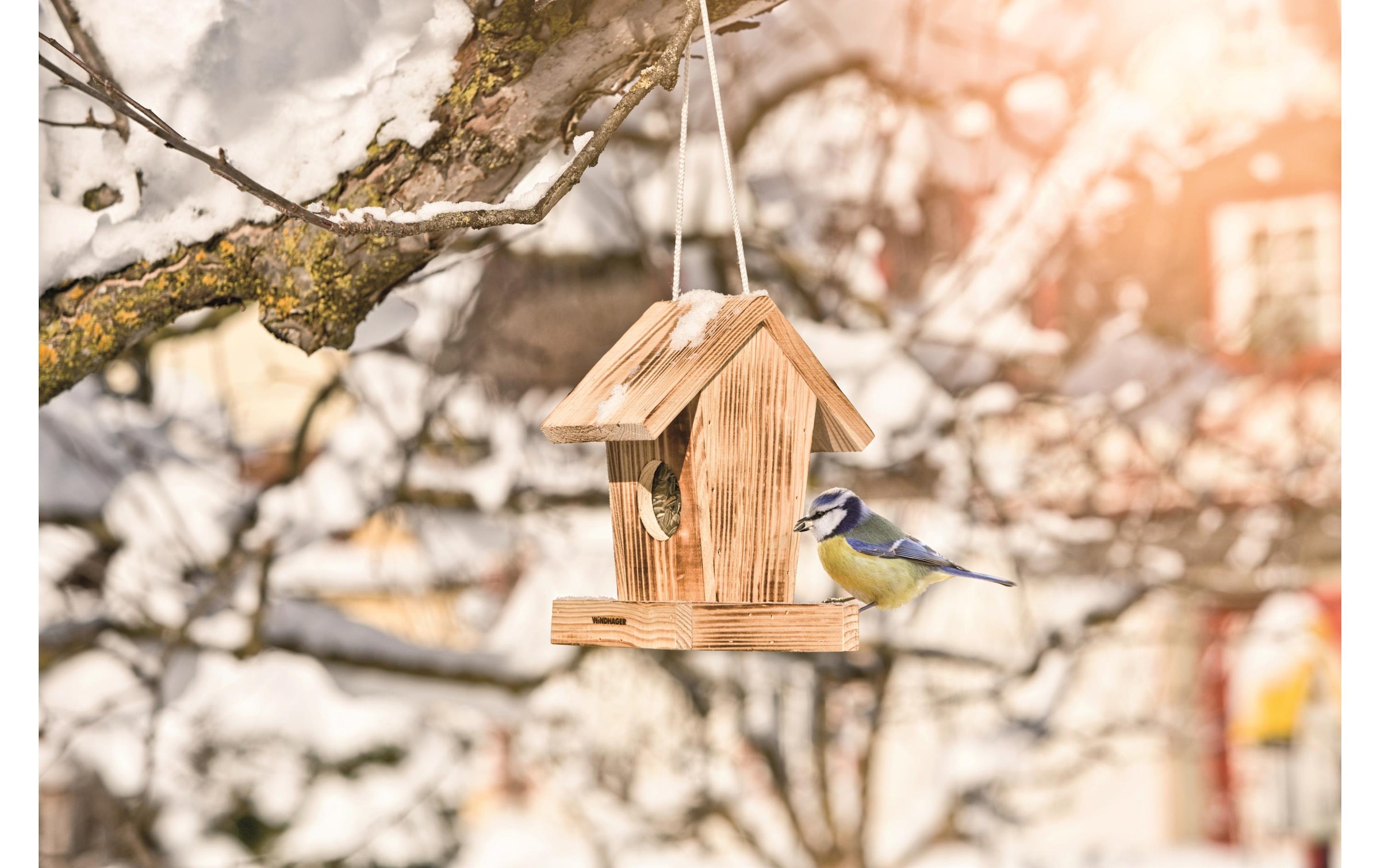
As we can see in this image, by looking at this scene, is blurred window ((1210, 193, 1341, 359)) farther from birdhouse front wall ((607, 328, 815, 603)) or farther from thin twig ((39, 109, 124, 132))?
thin twig ((39, 109, 124, 132))

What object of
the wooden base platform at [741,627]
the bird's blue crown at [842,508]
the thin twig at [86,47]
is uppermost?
the thin twig at [86,47]

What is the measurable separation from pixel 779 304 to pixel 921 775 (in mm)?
887

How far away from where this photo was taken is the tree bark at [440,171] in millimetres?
1485

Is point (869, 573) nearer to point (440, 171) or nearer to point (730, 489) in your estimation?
point (730, 489)

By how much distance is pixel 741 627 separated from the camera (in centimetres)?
103

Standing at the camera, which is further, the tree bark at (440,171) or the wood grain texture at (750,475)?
the tree bark at (440,171)

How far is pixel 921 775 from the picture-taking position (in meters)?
1.98

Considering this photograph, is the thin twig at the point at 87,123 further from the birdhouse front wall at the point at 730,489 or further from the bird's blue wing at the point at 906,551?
the bird's blue wing at the point at 906,551

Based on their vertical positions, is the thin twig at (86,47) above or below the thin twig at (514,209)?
above

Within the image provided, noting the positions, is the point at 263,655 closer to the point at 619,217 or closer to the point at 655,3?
the point at 619,217

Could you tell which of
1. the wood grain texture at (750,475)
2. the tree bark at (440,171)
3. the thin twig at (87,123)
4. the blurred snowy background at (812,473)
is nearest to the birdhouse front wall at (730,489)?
the wood grain texture at (750,475)

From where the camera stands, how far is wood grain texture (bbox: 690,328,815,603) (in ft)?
3.52

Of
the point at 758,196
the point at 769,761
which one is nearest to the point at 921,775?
the point at 769,761

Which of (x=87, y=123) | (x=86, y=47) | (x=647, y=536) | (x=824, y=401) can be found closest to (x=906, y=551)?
(x=824, y=401)
